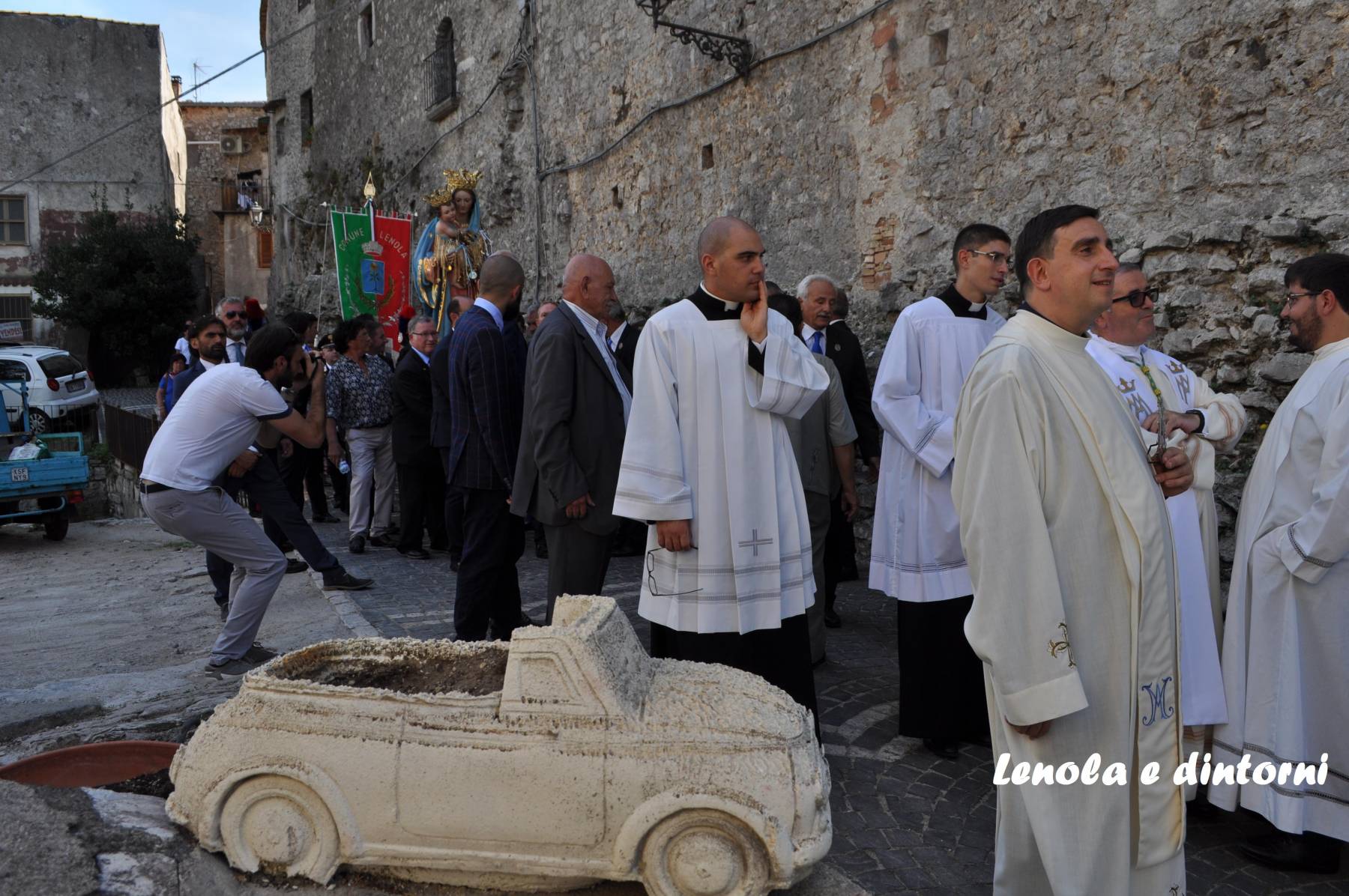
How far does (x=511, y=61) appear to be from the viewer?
14.2m

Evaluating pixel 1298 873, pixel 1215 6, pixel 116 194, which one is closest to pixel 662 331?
pixel 1298 873

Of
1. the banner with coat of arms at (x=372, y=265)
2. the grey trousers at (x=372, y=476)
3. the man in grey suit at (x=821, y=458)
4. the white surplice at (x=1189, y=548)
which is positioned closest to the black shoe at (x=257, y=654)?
the man in grey suit at (x=821, y=458)

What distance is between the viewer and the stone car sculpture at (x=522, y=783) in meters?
2.74

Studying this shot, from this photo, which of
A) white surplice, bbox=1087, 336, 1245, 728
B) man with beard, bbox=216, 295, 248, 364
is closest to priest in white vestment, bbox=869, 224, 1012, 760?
white surplice, bbox=1087, 336, 1245, 728

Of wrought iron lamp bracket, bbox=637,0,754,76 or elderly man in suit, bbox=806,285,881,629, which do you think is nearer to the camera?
elderly man in suit, bbox=806,285,881,629

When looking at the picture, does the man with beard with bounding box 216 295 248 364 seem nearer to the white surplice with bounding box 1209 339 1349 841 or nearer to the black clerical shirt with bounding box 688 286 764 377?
the black clerical shirt with bounding box 688 286 764 377

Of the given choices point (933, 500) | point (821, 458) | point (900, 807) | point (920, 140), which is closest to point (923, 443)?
point (933, 500)

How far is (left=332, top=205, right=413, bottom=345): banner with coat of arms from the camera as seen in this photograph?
41.9 ft

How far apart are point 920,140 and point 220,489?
201 inches

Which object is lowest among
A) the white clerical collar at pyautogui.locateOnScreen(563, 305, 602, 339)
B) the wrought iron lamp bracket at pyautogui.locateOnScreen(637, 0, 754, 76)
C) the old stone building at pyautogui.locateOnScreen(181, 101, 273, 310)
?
the white clerical collar at pyautogui.locateOnScreen(563, 305, 602, 339)

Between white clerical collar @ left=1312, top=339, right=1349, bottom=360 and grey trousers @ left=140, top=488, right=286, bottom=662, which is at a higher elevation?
white clerical collar @ left=1312, top=339, right=1349, bottom=360

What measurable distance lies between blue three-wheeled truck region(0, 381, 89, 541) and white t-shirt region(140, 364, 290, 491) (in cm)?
762

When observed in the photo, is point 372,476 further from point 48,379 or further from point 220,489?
point 48,379

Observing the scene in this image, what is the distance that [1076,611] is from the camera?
104 inches
